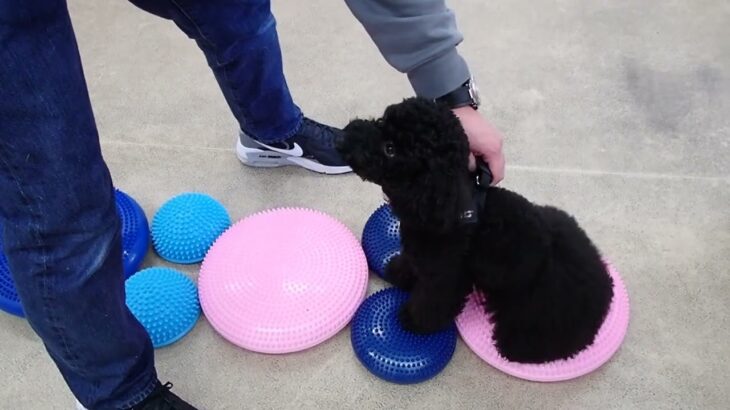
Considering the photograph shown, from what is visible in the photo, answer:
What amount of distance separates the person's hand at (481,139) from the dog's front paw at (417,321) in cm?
32

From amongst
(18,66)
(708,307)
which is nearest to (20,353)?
(18,66)

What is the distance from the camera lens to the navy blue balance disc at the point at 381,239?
1497mm

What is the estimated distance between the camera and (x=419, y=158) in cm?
105

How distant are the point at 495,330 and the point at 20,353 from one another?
39.1 inches

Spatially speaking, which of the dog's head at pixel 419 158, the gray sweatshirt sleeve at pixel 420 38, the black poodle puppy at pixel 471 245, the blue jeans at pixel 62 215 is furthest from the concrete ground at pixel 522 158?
the gray sweatshirt sleeve at pixel 420 38

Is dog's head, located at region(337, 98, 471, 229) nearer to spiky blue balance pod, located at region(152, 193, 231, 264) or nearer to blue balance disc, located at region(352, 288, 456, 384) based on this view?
blue balance disc, located at region(352, 288, 456, 384)

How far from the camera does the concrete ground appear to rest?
1334 mm

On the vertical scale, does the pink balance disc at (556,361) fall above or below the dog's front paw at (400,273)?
below

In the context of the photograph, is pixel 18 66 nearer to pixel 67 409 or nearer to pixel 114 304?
pixel 114 304

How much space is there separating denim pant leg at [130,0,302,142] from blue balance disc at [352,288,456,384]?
547 millimetres

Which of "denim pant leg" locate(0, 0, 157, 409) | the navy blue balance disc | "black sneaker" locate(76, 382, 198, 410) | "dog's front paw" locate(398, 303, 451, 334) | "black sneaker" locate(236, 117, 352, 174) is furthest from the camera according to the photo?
"black sneaker" locate(236, 117, 352, 174)

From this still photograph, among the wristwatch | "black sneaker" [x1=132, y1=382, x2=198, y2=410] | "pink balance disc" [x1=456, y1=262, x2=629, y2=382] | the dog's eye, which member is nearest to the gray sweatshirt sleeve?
the wristwatch

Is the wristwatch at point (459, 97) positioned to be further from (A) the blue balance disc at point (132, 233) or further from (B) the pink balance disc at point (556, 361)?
(A) the blue balance disc at point (132, 233)

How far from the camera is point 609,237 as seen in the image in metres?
1.59
